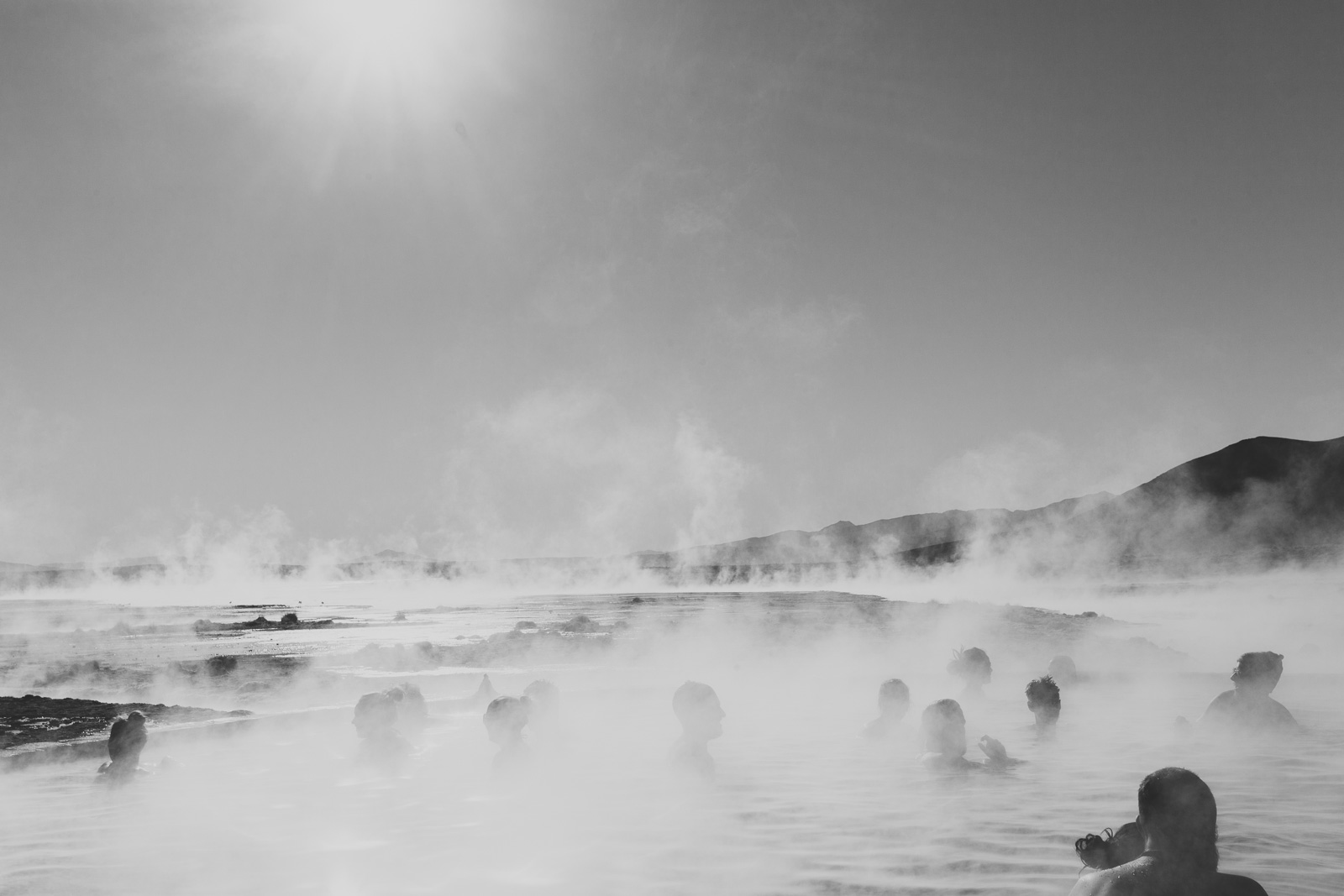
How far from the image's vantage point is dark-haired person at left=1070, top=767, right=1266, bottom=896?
148 inches

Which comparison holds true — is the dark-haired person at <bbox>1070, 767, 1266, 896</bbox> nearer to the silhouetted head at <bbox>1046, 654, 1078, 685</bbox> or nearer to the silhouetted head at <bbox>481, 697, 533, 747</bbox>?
the silhouetted head at <bbox>481, 697, 533, 747</bbox>

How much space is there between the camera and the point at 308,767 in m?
11.1

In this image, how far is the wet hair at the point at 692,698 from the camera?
1007 centimetres

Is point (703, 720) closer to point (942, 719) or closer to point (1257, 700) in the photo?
point (942, 719)

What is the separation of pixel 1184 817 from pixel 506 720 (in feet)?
27.1

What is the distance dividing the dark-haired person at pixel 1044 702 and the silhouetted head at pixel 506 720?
712 centimetres

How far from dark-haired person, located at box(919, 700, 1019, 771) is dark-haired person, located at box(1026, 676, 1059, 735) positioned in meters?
2.19

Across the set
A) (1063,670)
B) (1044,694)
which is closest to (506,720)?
(1044,694)

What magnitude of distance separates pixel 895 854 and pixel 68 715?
581 inches

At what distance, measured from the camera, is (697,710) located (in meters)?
10.1

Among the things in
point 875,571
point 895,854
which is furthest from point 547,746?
point 875,571

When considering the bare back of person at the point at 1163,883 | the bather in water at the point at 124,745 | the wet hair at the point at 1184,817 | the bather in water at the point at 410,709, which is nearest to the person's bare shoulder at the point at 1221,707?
the wet hair at the point at 1184,817

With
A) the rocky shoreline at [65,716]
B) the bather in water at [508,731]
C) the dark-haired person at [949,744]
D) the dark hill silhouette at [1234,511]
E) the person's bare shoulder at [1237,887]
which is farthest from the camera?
the dark hill silhouette at [1234,511]

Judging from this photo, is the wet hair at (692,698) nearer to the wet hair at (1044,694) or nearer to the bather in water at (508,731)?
the bather in water at (508,731)
